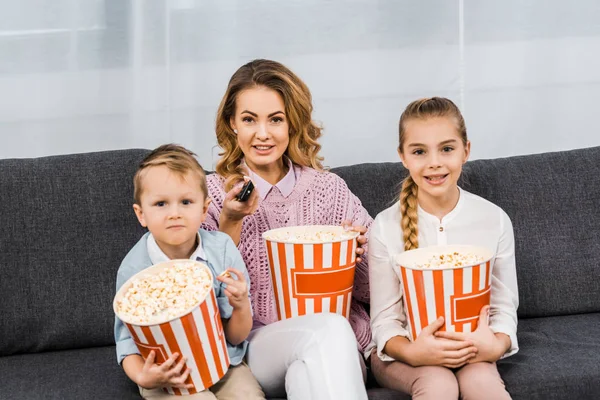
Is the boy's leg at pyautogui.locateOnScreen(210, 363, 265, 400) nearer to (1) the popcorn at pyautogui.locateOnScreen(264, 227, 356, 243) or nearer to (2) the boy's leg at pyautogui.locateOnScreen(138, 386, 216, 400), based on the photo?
(2) the boy's leg at pyautogui.locateOnScreen(138, 386, 216, 400)

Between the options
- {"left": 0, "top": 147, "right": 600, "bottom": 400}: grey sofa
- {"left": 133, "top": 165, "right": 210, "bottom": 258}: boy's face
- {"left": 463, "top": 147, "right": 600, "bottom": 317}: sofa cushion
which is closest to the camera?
{"left": 133, "top": 165, "right": 210, "bottom": 258}: boy's face

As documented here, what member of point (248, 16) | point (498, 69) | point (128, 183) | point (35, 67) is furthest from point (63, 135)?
point (498, 69)

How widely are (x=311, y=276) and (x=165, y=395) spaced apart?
43cm

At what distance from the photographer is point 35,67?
2.94m

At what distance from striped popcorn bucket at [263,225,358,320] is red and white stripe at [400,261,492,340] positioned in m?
0.17

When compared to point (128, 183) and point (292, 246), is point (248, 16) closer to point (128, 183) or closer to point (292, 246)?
point (128, 183)

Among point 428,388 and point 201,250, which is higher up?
point 201,250

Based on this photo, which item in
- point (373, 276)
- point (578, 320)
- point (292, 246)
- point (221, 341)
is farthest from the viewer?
point (578, 320)

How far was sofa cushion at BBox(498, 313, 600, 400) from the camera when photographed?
2.11 metres

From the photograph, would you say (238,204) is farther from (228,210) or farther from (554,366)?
(554,366)

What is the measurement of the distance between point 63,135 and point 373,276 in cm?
132

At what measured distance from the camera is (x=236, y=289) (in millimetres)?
1931

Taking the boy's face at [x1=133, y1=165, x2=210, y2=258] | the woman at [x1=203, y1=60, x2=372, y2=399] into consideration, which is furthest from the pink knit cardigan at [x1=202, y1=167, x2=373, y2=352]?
the boy's face at [x1=133, y1=165, x2=210, y2=258]

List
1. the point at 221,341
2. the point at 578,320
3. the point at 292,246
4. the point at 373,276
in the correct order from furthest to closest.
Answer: the point at 578,320, the point at 373,276, the point at 292,246, the point at 221,341
